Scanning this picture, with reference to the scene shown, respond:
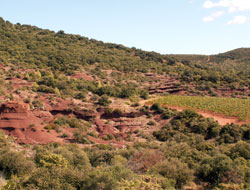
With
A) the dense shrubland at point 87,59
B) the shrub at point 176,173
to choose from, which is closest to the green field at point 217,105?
the dense shrubland at point 87,59

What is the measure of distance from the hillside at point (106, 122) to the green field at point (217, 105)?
438 mm

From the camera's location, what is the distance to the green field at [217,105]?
33.5 m

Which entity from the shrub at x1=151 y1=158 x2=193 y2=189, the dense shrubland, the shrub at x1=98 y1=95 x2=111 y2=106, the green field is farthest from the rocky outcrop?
the green field

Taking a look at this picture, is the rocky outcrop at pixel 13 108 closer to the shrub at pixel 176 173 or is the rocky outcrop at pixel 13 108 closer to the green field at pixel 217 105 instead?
the shrub at pixel 176 173

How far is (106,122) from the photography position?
100 feet

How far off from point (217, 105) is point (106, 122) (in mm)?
18828

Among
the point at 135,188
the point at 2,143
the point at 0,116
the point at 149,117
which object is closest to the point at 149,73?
the point at 149,117

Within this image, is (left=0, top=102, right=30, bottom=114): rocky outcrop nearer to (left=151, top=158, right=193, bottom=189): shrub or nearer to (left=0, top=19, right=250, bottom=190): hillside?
(left=0, top=19, right=250, bottom=190): hillside

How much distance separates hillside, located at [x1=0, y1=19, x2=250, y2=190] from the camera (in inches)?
502

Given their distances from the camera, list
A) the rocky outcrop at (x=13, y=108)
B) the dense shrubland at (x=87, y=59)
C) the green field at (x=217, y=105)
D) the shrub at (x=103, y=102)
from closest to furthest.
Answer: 1. the rocky outcrop at (x=13, y=108)
2. the green field at (x=217, y=105)
3. the shrub at (x=103, y=102)
4. the dense shrubland at (x=87, y=59)

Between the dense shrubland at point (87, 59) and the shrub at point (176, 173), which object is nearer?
the shrub at point (176, 173)

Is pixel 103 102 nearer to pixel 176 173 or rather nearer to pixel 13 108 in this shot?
pixel 13 108

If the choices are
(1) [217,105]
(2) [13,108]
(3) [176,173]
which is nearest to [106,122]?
(2) [13,108]

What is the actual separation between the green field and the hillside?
438 millimetres
